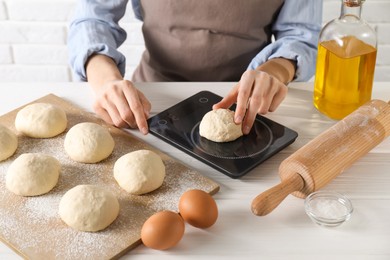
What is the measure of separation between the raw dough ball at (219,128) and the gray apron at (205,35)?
385mm

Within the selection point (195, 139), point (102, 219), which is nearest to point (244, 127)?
point (195, 139)

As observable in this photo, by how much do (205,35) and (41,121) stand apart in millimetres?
494

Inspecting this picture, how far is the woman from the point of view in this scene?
49.4 inches

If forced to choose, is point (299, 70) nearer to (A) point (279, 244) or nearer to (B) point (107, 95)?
(B) point (107, 95)

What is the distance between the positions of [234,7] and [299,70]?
219 millimetres

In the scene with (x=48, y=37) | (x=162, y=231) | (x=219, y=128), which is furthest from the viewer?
(x=48, y=37)

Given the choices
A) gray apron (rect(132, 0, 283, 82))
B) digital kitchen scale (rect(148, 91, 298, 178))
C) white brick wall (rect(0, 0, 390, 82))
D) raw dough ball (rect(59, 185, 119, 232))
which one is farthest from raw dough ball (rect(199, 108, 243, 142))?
white brick wall (rect(0, 0, 390, 82))

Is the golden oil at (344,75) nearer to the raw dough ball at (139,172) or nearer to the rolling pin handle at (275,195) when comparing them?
the rolling pin handle at (275,195)

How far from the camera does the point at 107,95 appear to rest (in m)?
1.10

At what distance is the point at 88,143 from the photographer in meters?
0.98

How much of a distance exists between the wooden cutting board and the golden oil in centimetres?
31

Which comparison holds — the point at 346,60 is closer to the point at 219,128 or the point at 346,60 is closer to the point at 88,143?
the point at 219,128

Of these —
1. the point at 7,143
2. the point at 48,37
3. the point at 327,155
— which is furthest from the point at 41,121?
the point at 48,37

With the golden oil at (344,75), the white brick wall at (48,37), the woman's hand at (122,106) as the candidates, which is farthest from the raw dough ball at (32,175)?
the white brick wall at (48,37)
